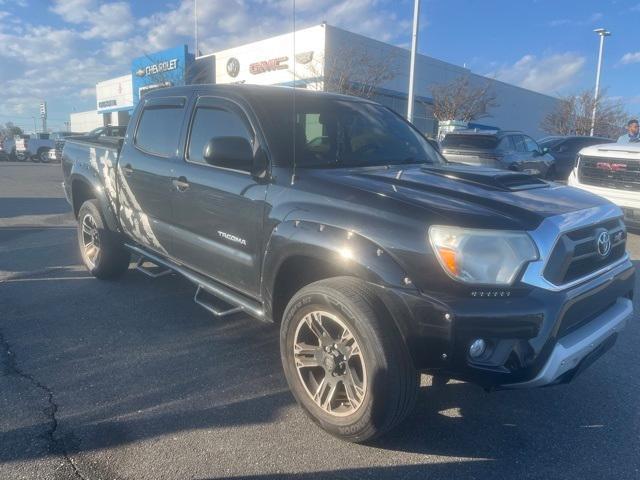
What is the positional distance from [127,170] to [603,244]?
3.82 meters

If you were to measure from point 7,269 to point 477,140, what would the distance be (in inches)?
397

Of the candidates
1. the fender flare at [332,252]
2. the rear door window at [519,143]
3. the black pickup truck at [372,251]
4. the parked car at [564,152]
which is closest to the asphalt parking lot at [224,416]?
the black pickup truck at [372,251]

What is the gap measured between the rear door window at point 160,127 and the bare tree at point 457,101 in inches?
936

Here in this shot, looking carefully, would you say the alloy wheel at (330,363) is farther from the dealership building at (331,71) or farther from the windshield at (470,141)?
the dealership building at (331,71)

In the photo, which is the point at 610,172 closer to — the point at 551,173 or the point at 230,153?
the point at 230,153

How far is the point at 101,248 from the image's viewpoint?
5277 mm

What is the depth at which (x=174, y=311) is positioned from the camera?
467 cm

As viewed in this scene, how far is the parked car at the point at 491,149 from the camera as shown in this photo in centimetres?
1200

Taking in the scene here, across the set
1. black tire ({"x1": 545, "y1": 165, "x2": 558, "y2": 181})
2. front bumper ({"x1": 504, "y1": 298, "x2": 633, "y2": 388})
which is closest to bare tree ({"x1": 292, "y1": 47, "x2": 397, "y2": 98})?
black tire ({"x1": 545, "y1": 165, "x2": 558, "y2": 181})

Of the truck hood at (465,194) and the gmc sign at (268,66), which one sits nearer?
the truck hood at (465,194)

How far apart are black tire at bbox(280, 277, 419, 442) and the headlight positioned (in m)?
0.42

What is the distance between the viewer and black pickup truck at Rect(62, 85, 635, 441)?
2396 millimetres

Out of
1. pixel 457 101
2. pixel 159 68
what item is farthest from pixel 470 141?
pixel 159 68

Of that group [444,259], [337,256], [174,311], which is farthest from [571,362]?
[174,311]
